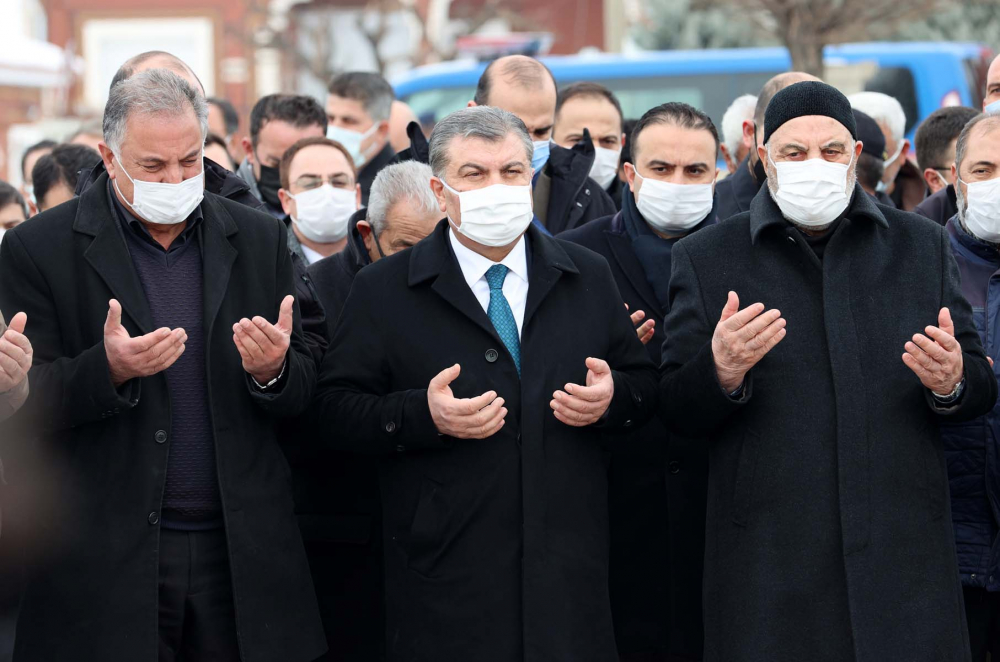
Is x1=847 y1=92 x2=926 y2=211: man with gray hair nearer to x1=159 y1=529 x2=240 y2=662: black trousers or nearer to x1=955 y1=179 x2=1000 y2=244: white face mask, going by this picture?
x1=955 y1=179 x2=1000 y2=244: white face mask

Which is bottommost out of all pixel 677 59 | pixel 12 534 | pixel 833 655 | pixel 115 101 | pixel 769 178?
pixel 833 655

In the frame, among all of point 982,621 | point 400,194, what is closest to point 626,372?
point 400,194

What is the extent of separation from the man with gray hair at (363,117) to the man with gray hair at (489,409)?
340 centimetres

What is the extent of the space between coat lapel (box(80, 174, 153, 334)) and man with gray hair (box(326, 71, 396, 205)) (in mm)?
3691

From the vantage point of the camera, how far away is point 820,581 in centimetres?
387

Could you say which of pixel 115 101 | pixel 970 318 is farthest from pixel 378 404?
pixel 970 318

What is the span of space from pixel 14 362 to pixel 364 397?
1052mm

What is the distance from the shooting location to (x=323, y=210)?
19.3 ft

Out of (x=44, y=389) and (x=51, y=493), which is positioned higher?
(x=44, y=389)

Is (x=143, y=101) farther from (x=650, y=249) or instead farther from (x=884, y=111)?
(x=884, y=111)

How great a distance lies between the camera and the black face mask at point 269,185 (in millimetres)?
6621

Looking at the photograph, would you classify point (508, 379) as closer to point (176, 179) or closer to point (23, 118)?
point (176, 179)

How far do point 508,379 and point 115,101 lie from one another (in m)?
1.41

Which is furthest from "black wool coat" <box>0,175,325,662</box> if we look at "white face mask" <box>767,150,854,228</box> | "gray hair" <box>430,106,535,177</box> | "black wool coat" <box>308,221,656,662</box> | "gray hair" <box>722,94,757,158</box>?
"gray hair" <box>722,94,757,158</box>
